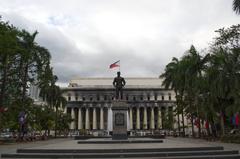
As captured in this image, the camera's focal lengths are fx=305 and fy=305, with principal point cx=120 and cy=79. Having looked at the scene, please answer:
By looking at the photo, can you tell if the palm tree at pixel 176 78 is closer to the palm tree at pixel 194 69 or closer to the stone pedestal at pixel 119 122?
the palm tree at pixel 194 69

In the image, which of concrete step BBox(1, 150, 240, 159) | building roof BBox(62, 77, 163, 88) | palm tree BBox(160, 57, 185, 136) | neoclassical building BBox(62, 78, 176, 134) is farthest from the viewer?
building roof BBox(62, 77, 163, 88)

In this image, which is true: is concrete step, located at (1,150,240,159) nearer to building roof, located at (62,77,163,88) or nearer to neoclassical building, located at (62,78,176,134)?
neoclassical building, located at (62,78,176,134)

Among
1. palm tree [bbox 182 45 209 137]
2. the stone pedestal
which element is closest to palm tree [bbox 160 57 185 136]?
palm tree [bbox 182 45 209 137]

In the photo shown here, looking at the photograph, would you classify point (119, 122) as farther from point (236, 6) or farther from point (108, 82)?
point (108, 82)

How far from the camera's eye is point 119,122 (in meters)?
32.2

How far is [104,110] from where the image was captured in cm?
13088

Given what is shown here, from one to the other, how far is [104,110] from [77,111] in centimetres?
1218

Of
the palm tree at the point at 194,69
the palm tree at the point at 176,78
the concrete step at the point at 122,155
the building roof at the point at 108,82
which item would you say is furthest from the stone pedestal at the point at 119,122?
the building roof at the point at 108,82

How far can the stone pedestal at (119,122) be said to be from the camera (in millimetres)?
32219

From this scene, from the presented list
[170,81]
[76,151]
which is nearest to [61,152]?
[76,151]

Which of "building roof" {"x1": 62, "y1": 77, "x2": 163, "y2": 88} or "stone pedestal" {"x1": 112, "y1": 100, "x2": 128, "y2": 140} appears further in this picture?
"building roof" {"x1": 62, "y1": 77, "x2": 163, "y2": 88}

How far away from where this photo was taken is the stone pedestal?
106 ft

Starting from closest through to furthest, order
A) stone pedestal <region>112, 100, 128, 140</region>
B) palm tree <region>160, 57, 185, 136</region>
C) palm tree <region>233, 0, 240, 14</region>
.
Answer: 1. palm tree <region>233, 0, 240, 14</region>
2. stone pedestal <region>112, 100, 128, 140</region>
3. palm tree <region>160, 57, 185, 136</region>

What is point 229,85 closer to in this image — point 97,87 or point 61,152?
point 61,152
